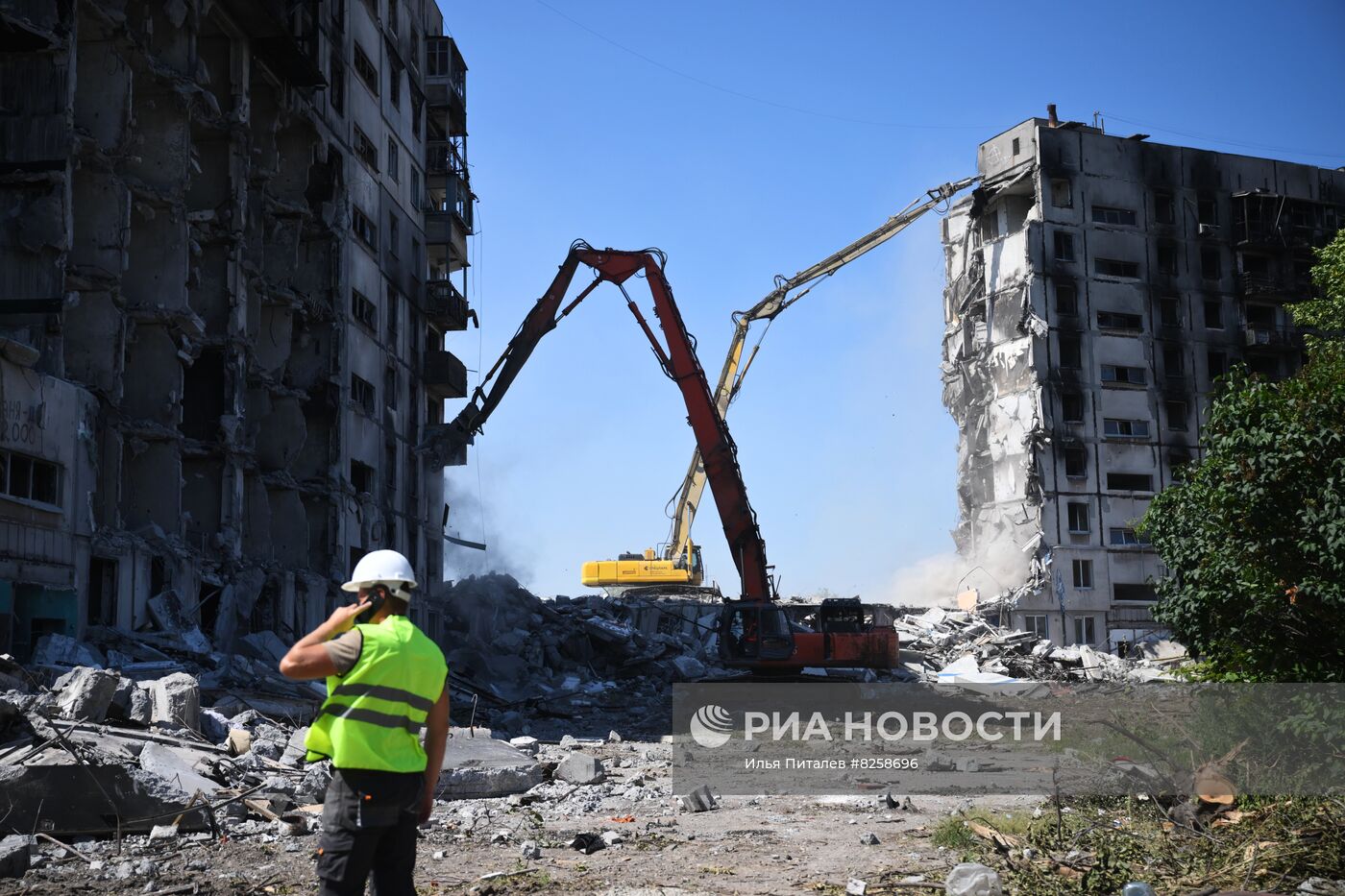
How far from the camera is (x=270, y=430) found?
28.1 metres

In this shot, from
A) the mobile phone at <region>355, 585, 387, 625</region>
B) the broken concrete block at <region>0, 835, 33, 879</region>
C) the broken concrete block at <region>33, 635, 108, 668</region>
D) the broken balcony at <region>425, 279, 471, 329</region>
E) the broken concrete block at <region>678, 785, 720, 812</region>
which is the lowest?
the broken concrete block at <region>678, 785, 720, 812</region>

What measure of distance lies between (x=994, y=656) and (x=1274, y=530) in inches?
1116

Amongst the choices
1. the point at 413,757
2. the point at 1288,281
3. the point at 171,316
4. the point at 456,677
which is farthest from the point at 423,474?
the point at 1288,281

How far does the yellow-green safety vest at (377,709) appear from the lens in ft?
16.2

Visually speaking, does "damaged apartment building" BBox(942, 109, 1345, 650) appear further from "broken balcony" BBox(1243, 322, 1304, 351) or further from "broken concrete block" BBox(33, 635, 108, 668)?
"broken concrete block" BBox(33, 635, 108, 668)

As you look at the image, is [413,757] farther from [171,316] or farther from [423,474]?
[423,474]

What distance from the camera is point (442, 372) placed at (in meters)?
37.6

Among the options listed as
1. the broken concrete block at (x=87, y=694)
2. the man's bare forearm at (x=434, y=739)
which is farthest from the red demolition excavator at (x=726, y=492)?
the man's bare forearm at (x=434, y=739)

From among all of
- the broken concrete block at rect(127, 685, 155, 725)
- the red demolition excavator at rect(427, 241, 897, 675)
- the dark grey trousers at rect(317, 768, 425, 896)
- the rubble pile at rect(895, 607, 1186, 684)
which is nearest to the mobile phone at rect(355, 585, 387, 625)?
the dark grey trousers at rect(317, 768, 425, 896)

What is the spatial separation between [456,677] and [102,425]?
8825 millimetres

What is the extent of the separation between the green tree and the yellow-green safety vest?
902 centimetres

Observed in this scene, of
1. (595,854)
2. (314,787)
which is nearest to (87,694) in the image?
(314,787)

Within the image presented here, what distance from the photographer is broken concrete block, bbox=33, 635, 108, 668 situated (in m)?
16.0

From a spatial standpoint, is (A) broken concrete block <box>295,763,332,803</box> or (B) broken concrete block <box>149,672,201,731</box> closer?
(A) broken concrete block <box>295,763,332,803</box>
